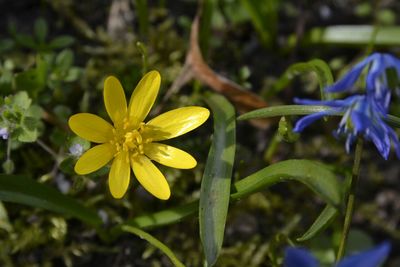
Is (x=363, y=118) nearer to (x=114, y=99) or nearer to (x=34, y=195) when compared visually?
(x=114, y=99)

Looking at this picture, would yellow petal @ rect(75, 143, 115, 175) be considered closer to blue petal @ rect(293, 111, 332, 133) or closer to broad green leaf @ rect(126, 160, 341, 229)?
broad green leaf @ rect(126, 160, 341, 229)

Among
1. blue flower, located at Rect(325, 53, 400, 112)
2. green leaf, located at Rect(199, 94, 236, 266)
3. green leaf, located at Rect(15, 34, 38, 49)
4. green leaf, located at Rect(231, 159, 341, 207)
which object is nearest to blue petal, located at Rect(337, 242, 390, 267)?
green leaf, located at Rect(231, 159, 341, 207)

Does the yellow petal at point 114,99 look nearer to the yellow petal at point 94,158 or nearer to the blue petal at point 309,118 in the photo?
the yellow petal at point 94,158

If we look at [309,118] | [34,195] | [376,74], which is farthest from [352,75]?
[34,195]

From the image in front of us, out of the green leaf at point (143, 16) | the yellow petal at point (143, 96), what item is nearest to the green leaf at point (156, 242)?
the yellow petal at point (143, 96)

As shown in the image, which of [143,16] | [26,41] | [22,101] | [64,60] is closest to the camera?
[22,101]

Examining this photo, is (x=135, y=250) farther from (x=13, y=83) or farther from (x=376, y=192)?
(x=376, y=192)
